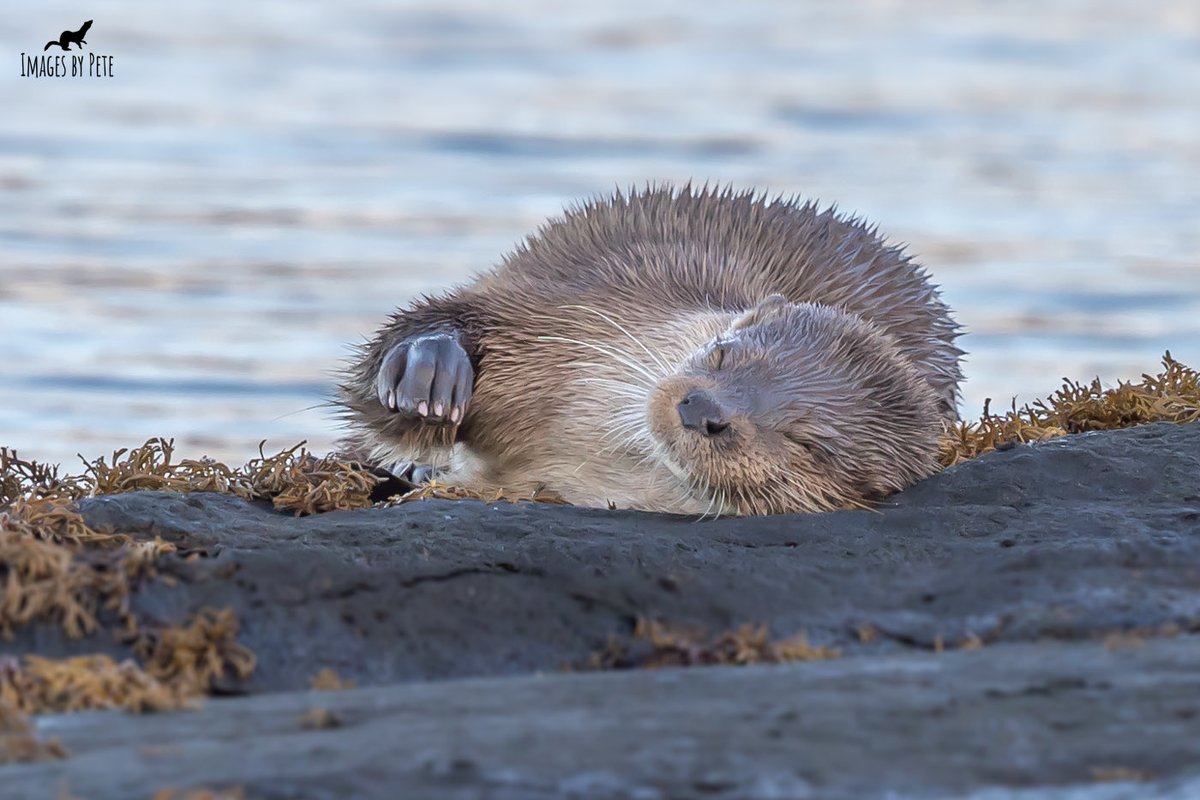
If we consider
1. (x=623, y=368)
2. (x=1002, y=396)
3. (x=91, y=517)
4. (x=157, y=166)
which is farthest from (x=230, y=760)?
(x=157, y=166)

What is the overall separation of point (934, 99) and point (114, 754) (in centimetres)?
1161

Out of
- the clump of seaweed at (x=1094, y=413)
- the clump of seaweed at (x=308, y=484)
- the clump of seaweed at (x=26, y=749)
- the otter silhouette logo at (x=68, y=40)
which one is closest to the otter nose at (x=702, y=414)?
the clump of seaweed at (x=308, y=484)

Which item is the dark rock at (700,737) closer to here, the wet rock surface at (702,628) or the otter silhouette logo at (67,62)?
the wet rock surface at (702,628)

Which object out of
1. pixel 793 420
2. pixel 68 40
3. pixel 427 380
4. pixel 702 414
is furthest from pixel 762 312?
pixel 68 40

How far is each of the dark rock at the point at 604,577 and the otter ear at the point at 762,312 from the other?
26.3 inches

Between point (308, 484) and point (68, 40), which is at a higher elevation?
point (68, 40)

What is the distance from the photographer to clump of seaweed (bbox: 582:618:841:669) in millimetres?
3211

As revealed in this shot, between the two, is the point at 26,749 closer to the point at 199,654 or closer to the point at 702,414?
the point at 199,654

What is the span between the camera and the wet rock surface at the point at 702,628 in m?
2.58

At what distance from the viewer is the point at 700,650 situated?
3229 millimetres

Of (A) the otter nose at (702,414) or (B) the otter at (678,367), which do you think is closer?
(A) the otter nose at (702,414)

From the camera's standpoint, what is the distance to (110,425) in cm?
695

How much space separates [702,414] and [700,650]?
3.27 ft

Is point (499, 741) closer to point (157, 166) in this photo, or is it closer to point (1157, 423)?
point (1157, 423)
